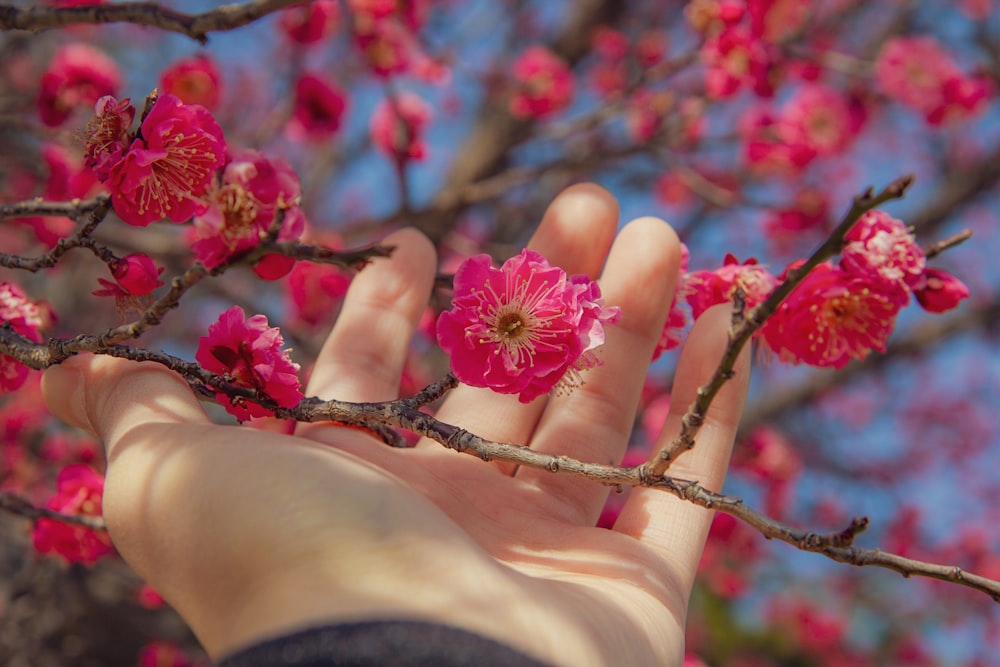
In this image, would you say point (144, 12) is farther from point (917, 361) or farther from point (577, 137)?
point (917, 361)

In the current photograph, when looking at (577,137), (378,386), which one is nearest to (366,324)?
(378,386)

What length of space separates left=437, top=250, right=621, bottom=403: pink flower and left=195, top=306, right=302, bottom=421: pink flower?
27cm

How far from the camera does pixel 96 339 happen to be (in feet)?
3.73

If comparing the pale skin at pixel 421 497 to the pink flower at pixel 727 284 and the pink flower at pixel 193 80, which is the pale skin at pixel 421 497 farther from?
the pink flower at pixel 193 80

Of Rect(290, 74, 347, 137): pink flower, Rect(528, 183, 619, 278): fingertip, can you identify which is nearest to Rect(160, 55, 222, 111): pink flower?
Rect(290, 74, 347, 137): pink flower

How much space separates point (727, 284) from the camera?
167 cm

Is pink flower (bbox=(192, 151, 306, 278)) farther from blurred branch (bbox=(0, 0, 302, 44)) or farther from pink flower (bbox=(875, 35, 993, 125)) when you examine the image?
pink flower (bbox=(875, 35, 993, 125))

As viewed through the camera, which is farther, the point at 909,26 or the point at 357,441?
the point at 909,26

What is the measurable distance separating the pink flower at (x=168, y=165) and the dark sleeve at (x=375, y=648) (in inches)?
Result: 31.2

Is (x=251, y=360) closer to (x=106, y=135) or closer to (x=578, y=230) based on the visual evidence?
(x=106, y=135)

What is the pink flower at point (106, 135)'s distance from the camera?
1.26 meters

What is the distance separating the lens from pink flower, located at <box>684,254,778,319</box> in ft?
5.22

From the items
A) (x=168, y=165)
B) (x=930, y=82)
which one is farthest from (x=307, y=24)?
(x=930, y=82)

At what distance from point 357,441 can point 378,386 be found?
0.87ft
